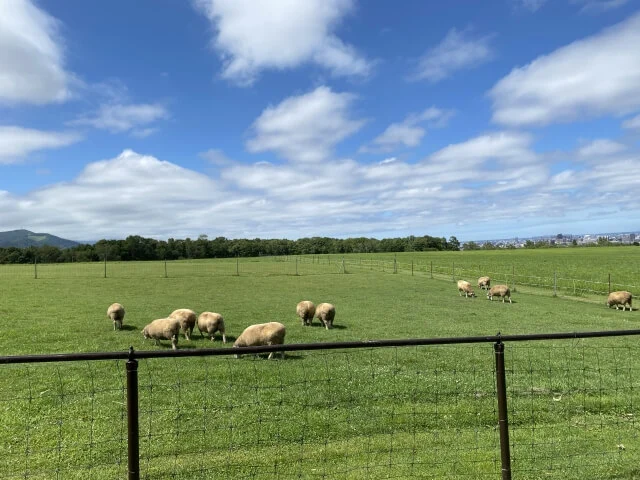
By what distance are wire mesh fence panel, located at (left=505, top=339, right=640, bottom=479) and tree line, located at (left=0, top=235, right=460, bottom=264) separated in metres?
87.4

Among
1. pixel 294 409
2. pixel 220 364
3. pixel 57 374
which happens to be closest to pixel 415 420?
pixel 294 409

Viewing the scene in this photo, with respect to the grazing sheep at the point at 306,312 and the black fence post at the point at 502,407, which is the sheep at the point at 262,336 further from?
the black fence post at the point at 502,407

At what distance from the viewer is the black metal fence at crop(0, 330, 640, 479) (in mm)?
5602

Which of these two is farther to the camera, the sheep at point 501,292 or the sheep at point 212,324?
the sheep at point 501,292

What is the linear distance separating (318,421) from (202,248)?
430 ft

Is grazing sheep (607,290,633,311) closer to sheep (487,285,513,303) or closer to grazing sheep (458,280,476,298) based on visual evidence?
sheep (487,285,513,303)

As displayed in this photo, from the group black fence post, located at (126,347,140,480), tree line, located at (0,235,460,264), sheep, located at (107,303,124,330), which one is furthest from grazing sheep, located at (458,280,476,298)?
tree line, located at (0,235,460,264)

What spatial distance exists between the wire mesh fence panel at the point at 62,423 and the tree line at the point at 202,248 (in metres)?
82.3

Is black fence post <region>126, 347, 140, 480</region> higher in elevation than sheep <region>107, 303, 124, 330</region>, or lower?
higher

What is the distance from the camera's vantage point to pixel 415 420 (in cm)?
761

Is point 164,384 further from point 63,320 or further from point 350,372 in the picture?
point 63,320

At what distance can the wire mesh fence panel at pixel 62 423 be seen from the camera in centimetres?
600

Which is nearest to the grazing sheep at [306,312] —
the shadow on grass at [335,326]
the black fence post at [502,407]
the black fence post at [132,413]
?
the shadow on grass at [335,326]

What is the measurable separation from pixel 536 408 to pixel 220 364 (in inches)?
297
